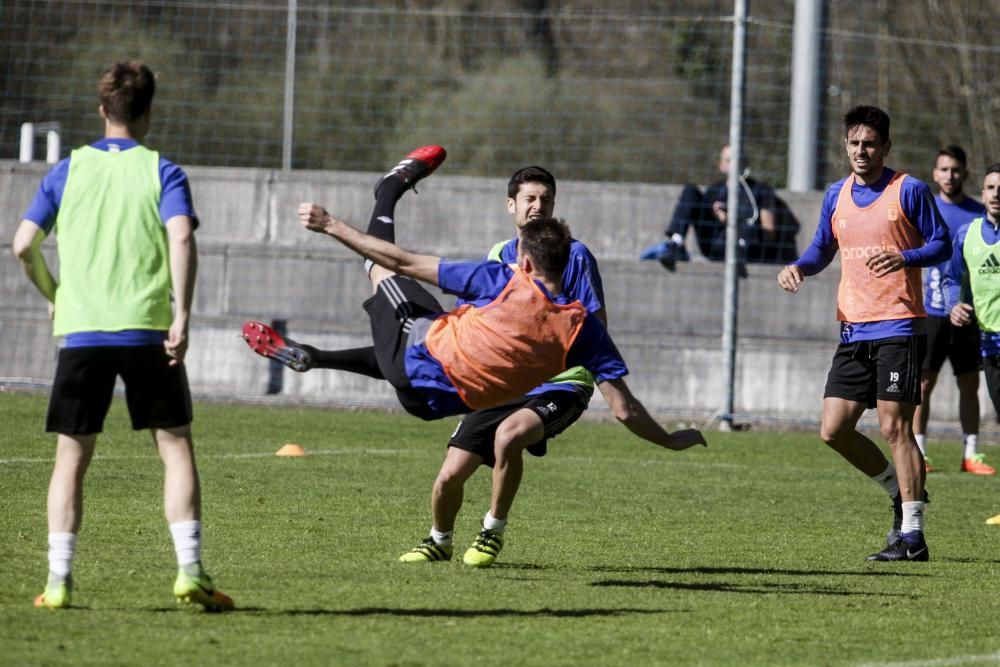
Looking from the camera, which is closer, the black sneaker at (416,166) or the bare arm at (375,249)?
the bare arm at (375,249)

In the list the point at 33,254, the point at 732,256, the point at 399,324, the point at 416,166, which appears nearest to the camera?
the point at 33,254

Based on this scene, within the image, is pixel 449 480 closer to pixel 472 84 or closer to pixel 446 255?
pixel 446 255

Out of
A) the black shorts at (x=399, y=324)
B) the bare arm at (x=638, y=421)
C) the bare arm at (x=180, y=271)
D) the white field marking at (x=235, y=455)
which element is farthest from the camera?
the white field marking at (x=235, y=455)

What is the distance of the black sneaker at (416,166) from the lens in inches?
307

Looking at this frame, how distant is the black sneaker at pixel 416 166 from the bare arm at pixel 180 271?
5.72 ft

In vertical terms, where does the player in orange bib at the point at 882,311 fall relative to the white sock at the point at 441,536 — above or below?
above

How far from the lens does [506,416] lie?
7.89 meters

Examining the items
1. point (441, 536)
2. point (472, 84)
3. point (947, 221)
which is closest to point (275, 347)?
point (441, 536)

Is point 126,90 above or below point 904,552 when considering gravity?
above

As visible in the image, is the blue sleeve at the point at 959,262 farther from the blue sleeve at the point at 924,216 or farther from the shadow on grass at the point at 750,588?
the shadow on grass at the point at 750,588

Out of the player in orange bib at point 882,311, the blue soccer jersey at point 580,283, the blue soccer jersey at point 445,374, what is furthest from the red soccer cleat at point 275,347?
the player in orange bib at point 882,311

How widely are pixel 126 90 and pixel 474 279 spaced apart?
153cm

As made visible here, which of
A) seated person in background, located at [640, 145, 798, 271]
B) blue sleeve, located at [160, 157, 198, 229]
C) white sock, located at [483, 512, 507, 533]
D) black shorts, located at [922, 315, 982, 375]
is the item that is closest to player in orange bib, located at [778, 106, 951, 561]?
white sock, located at [483, 512, 507, 533]

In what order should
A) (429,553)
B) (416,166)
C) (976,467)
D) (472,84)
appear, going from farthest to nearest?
(472,84) < (976,467) < (429,553) < (416,166)
